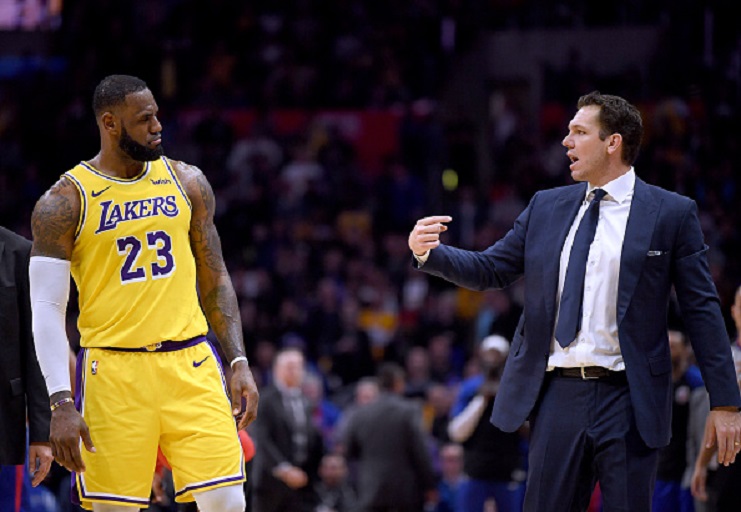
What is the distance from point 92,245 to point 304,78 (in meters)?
13.8

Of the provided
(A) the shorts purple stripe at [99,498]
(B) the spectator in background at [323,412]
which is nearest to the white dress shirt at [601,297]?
(A) the shorts purple stripe at [99,498]

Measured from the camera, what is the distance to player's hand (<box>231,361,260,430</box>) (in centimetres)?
568

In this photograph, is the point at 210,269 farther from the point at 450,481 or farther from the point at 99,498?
the point at 450,481

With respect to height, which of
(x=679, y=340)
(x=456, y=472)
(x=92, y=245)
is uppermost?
(x=92, y=245)

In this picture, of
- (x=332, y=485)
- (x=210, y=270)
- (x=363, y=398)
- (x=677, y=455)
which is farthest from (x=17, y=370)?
(x=332, y=485)

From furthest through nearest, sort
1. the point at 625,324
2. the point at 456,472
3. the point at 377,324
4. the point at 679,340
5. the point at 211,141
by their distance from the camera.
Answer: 1. the point at 211,141
2. the point at 377,324
3. the point at 456,472
4. the point at 679,340
5. the point at 625,324

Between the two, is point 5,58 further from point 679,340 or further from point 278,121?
point 679,340

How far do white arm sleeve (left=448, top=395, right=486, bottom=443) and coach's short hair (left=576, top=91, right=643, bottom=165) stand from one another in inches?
210

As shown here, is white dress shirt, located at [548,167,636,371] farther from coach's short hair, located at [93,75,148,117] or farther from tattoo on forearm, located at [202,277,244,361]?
coach's short hair, located at [93,75,148,117]

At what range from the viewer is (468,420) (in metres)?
10.9

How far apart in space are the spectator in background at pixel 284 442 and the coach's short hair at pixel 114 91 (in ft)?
18.4

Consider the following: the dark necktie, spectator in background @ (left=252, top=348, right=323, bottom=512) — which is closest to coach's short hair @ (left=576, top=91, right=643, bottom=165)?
the dark necktie

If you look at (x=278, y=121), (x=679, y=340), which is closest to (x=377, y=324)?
(x=278, y=121)

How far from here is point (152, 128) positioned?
5746mm
